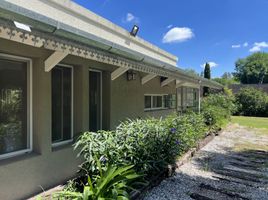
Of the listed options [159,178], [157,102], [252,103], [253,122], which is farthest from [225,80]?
[159,178]

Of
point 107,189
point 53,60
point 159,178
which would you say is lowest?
point 159,178

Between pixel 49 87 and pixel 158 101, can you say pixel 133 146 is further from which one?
pixel 158 101

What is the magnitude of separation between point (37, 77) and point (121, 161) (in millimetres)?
3249

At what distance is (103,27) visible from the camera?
37.6 ft

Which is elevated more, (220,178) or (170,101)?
(170,101)

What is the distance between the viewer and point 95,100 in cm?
948

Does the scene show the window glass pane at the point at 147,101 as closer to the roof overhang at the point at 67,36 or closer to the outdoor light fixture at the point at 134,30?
the roof overhang at the point at 67,36

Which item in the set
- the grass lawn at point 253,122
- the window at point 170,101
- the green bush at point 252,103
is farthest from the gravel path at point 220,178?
the green bush at point 252,103

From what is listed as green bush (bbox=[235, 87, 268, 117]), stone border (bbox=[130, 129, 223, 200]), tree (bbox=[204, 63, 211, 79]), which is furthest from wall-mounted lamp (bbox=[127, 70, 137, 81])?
tree (bbox=[204, 63, 211, 79])

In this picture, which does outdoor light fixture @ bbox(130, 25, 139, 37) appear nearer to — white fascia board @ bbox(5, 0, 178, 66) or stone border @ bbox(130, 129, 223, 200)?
white fascia board @ bbox(5, 0, 178, 66)

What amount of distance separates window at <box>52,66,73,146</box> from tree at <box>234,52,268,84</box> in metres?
104

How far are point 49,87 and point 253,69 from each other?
11113 centimetres

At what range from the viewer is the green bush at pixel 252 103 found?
37.4 m

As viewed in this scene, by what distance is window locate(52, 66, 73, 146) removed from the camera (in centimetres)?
746
